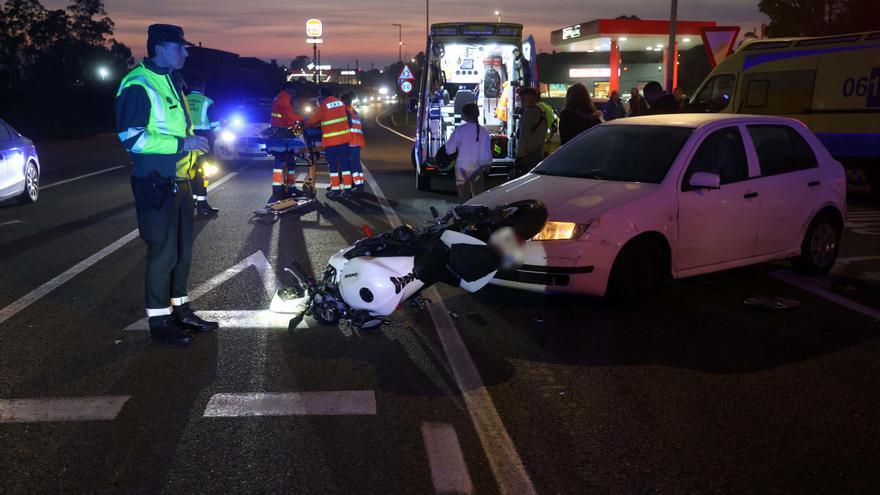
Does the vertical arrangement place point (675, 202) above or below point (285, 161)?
above

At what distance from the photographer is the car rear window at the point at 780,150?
7.58 m

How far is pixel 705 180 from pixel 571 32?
50.4m

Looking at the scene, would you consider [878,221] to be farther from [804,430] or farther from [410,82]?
[410,82]

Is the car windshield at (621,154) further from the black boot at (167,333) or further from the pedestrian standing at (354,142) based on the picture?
the pedestrian standing at (354,142)

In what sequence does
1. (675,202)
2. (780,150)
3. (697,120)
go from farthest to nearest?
1. (780,150)
2. (697,120)
3. (675,202)

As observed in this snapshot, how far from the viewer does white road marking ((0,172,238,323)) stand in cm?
678

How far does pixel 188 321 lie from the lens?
611cm

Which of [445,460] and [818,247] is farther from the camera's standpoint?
[818,247]

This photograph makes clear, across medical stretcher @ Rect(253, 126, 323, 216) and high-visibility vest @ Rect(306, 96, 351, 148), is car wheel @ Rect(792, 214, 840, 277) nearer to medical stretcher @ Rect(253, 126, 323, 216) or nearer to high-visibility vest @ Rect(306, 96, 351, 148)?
medical stretcher @ Rect(253, 126, 323, 216)

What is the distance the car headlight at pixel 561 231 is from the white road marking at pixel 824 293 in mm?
2446

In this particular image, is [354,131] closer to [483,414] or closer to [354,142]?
[354,142]

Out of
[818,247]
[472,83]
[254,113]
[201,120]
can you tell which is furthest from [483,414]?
[254,113]

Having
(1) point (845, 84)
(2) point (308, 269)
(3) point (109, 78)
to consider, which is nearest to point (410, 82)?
(1) point (845, 84)

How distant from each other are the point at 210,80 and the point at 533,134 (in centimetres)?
Answer: 2057
